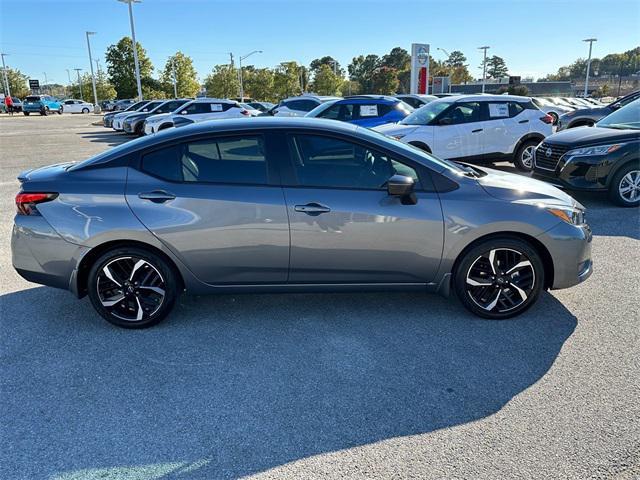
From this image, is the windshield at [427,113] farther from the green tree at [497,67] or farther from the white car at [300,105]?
the green tree at [497,67]

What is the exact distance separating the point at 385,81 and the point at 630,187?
79.0m

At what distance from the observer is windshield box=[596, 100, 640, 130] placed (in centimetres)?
779

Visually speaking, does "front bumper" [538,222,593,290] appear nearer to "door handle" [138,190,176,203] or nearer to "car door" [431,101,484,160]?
"door handle" [138,190,176,203]

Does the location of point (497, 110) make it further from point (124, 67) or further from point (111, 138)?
point (124, 67)

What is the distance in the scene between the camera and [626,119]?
8078 millimetres

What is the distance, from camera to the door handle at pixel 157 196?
3576 mm

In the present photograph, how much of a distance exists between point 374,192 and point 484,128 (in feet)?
24.2

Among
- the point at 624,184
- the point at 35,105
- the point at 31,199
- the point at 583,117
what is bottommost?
the point at 624,184

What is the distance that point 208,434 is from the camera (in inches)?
103

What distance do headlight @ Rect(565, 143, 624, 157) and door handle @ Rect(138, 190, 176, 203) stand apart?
6.27 meters

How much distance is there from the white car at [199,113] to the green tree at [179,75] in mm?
54676

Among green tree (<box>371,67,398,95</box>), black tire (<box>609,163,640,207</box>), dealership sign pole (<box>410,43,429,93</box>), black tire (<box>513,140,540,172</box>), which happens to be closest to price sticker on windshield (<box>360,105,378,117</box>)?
black tire (<box>513,140,540,172</box>)

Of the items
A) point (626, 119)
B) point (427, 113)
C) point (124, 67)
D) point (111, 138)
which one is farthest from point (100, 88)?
point (626, 119)

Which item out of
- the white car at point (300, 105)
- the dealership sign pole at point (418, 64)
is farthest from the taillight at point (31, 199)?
the dealership sign pole at point (418, 64)
